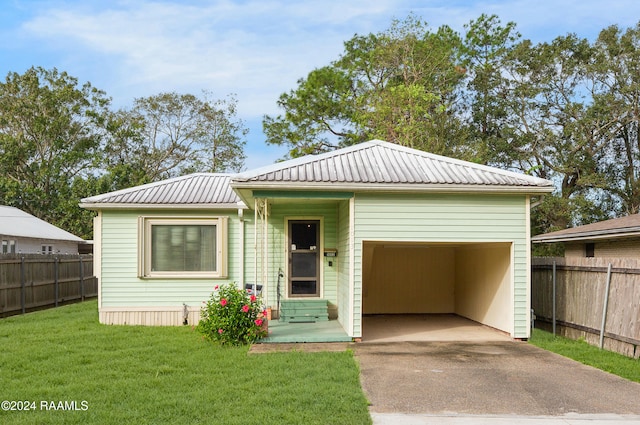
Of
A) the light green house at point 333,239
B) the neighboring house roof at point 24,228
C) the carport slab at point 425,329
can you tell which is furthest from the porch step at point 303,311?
the neighboring house roof at point 24,228

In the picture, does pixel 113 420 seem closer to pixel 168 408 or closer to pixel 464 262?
pixel 168 408

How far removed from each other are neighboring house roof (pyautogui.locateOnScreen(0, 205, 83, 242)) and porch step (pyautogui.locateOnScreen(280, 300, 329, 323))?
13.0m

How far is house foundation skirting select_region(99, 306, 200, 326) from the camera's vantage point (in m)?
12.5

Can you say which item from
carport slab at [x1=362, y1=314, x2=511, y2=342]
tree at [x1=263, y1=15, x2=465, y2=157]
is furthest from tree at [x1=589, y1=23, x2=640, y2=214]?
carport slab at [x1=362, y1=314, x2=511, y2=342]

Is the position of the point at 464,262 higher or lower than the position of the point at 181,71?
lower

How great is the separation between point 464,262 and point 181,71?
19594mm

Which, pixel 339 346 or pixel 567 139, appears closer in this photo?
pixel 339 346

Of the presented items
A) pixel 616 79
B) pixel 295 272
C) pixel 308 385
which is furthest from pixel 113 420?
pixel 616 79

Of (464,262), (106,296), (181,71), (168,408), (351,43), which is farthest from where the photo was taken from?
(351,43)

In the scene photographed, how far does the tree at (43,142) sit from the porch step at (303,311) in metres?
22.8

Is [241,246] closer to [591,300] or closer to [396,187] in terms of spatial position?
[396,187]

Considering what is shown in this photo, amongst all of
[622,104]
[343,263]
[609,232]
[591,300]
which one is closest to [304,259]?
[343,263]

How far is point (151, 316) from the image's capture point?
493 inches

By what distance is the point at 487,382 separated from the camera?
23.3 feet
